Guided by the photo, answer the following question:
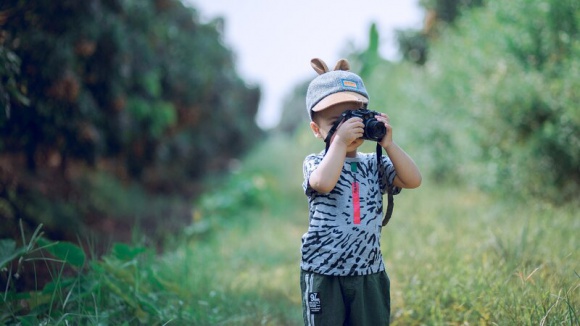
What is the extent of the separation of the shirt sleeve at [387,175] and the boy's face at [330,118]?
19 centimetres

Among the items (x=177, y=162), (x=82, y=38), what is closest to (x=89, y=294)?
(x=82, y=38)

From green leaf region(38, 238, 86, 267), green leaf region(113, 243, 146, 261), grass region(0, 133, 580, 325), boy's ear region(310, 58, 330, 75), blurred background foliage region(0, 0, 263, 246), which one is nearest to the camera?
boy's ear region(310, 58, 330, 75)

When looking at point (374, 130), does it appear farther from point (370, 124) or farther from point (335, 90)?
point (335, 90)

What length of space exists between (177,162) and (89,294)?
9.82 m

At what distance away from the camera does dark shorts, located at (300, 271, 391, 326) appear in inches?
98.8

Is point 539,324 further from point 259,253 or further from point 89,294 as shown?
point 259,253

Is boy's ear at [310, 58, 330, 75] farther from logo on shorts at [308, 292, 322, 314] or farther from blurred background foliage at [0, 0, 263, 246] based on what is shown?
blurred background foliage at [0, 0, 263, 246]

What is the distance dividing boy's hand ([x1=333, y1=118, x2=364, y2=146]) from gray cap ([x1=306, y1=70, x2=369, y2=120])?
12 cm

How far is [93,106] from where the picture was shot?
20.6 feet

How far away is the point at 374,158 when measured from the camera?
8.87 ft

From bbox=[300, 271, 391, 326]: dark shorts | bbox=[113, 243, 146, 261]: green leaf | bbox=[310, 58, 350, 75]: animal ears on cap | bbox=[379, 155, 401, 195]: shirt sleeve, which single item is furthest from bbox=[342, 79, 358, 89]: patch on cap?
bbox=[113, 243, 146, 261]: green leaf

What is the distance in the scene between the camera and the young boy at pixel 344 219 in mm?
2492

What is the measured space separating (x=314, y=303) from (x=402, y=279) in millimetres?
1595

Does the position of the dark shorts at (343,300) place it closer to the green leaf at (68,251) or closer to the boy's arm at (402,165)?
the boy's arm at (402,165)
